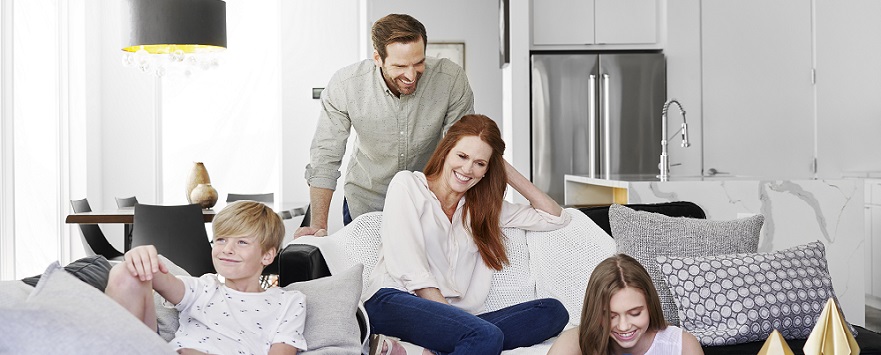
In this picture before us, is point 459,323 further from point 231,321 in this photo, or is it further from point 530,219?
point 530,219

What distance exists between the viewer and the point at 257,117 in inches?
315

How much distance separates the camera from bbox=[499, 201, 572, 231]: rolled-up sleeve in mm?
3088

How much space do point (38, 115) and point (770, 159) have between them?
5.03 m

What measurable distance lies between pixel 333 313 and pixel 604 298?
668mm

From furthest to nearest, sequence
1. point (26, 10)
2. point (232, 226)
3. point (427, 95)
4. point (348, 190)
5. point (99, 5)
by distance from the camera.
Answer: point (99, 5) < point (26, 10) < point (348, 190) < point (427, 95) < point (232, 226)

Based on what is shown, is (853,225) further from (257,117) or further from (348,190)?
(257,117)

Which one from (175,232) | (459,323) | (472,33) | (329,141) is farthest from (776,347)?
(472,33)

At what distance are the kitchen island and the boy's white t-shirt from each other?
2129 mm

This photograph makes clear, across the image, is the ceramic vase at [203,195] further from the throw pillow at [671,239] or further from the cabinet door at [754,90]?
the cabinet door at [754,90]

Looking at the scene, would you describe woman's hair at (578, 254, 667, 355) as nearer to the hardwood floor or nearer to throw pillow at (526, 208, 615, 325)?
throw pillow at (526, 208, 615, 325)

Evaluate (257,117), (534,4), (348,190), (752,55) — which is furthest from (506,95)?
(348,190)

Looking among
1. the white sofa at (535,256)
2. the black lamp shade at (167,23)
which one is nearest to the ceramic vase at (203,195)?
the black lamp shade at (167,23)

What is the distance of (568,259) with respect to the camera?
3033mm

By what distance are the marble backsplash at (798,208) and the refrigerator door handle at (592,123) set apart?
2251mm
